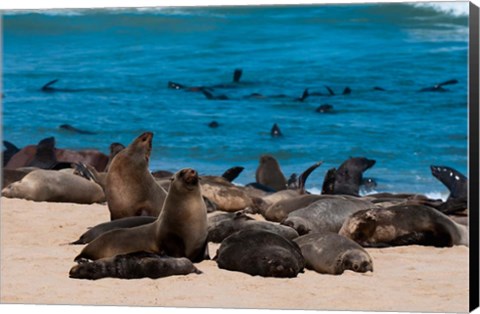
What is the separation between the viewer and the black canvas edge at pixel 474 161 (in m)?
6.90

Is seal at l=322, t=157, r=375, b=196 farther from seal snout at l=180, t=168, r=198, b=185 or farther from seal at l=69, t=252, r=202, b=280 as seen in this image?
seal at l=69, t=252, r=202, b=280

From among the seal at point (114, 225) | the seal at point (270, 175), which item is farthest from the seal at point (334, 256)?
the seal at point (270, 175)

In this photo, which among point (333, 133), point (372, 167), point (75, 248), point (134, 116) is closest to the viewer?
point (75, 248)

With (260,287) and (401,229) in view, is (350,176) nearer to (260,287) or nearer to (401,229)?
(401,229)

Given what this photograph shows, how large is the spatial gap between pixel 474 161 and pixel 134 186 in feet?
13.1

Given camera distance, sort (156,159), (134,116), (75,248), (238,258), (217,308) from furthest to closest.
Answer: (134,116)
(156,159)
(75,248)
(238,258)
(217,308)

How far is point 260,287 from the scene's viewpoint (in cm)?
748

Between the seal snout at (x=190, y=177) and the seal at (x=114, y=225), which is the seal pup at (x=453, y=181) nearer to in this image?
the seal at (x=114, y=225)

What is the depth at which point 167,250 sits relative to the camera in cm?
832

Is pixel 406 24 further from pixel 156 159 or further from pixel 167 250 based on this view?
pixel 167 250

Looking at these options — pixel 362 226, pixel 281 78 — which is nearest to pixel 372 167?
pixel 281 78

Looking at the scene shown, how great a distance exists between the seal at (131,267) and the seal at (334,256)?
3.36ft

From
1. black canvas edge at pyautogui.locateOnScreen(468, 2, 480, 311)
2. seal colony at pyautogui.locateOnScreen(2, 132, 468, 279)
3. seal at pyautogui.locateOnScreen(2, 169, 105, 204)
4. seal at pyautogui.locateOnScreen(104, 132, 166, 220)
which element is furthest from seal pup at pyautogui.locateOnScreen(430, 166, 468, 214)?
black canvas edge at pyautogui.locateOnScreen(468, 2, 480, 311)

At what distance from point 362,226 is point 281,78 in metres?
11.4
